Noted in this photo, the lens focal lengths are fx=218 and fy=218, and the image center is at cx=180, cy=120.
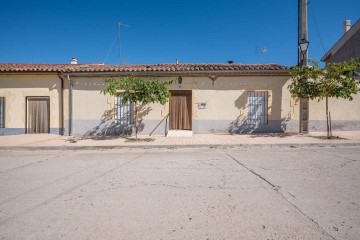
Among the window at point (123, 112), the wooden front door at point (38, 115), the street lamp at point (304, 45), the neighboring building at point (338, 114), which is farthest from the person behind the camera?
the wooden front door at point (38, 115)

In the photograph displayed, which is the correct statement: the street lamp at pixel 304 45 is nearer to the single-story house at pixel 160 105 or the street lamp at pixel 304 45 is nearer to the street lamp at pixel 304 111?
the street lamp at pixel 304 111

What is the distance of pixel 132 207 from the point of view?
10.00 ft

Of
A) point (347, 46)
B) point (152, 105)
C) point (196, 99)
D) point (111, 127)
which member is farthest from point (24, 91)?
point (347, 46)

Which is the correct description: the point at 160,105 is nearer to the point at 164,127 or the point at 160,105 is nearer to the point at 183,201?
the point at 164,127

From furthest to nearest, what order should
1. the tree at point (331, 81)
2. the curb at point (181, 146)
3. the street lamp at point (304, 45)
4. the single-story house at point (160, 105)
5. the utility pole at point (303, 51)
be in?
1. the single-story house at point (160, 105)
2. the utility pole at point (303, 51)
3. the street lamp at point (304, 45)
4. the tree at point (331, 81)
5. the curb at point (181, 146)

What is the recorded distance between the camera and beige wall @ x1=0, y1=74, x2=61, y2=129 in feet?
38.9

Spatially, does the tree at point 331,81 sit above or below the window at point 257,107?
above

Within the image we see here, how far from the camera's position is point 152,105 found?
11789mm

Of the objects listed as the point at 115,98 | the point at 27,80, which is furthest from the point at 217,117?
the point at 27,80

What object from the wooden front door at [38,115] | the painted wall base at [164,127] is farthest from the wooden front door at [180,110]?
the wooden front door at [38,115]

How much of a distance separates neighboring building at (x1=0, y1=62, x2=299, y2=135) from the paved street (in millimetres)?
6305

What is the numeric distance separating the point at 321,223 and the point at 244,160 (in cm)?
348

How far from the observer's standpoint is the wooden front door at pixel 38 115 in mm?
12023

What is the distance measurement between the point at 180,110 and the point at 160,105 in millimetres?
1177
